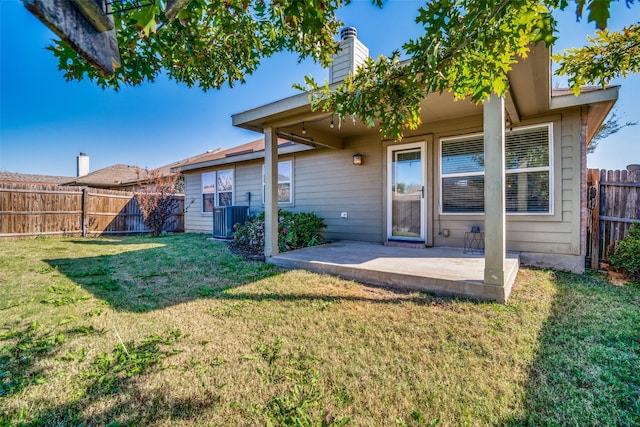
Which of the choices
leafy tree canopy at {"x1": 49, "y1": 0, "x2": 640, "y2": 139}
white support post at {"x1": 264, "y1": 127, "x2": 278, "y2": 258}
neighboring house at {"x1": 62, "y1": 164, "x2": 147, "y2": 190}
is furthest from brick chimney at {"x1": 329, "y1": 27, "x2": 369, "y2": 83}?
neighboring house at {"x1": 62, "y1": 164, "x2": 147, "y2": 190}

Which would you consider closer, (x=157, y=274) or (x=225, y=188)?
(x=157, y=274)

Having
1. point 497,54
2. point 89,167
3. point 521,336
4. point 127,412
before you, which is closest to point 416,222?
point 521,336

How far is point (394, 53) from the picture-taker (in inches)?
87.4

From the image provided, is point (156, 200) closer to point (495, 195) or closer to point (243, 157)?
point (243, 157)

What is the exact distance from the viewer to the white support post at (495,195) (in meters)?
2.94

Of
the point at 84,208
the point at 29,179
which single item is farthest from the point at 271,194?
the point at 29,179

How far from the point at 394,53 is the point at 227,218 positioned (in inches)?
258

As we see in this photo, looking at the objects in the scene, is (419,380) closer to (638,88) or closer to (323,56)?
(323,56)

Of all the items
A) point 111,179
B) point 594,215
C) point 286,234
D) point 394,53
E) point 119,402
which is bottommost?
point 119,402

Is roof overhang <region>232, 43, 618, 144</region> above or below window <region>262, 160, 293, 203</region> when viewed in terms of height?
above

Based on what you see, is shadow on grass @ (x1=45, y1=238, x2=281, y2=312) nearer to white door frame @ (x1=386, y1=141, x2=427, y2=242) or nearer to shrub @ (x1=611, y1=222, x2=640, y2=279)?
white door frame @ (x1=386, y1=141, x2=427, y2=242)

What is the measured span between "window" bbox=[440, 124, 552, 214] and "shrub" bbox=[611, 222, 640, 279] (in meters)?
0.97

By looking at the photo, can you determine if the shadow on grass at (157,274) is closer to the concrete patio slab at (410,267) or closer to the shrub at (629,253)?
the concrete patio slab at (410,267)

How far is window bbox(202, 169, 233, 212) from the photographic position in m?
9.26
